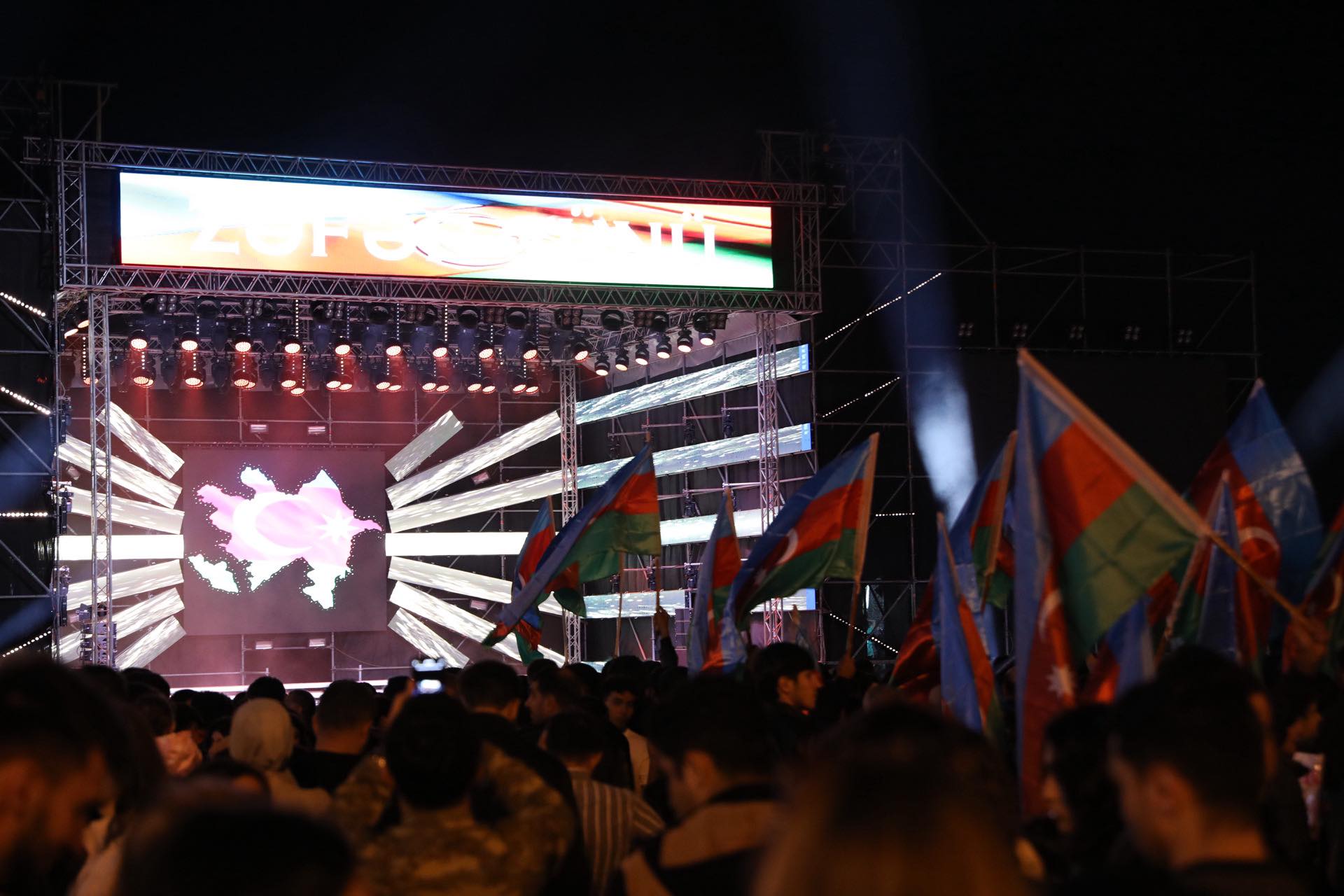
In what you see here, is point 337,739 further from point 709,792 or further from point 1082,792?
point 1082,792

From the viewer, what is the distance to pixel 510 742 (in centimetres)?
421

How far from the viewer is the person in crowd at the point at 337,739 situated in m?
4.89

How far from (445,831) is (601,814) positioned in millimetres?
1342

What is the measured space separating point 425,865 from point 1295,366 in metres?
18.4

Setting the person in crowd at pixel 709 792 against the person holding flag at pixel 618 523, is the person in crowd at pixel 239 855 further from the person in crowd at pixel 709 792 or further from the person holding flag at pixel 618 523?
the person holding flag at pixel 618 523

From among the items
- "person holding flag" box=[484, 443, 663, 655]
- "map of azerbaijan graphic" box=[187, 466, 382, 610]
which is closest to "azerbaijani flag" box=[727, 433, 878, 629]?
"person holding flag" box=[484, 443, 663, 655]

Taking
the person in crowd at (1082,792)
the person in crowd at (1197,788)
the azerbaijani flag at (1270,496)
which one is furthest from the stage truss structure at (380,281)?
the person in crowd at (1197,788)

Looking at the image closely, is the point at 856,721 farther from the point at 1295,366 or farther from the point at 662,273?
the point at 1295,366

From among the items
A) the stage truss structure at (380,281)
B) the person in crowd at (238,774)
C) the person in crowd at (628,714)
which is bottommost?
the person in crowd at (628,714)

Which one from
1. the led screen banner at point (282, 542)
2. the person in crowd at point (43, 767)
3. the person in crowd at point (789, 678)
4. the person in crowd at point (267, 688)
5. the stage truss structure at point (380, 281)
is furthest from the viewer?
the led screen banner at point (282, 542)

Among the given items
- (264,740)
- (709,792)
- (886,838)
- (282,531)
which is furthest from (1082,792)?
(282,531)

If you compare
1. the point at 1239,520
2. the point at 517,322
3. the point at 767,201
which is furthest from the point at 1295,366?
the point at 1239,520

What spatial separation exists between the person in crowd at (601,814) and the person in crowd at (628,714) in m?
1.66

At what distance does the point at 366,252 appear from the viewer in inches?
663
